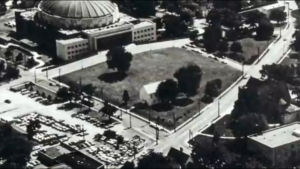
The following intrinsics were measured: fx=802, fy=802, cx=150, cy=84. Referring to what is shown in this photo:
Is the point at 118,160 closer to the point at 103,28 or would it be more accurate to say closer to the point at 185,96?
the point at 185,96

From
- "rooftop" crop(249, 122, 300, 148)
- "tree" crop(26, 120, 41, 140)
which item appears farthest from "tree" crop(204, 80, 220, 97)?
"tree" crop(26, 120, 41, 140)

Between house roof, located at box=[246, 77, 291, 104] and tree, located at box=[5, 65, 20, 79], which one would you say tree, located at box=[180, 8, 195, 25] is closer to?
house roof, located at box=[246, 77, 291, 104]

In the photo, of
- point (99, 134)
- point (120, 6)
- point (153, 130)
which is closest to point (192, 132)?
point (153, 130)

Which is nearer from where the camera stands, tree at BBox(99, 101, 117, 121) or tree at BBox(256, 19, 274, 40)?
tree at BBox(99, 101, 117, 121)

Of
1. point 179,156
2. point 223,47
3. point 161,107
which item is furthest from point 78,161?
point 223,47

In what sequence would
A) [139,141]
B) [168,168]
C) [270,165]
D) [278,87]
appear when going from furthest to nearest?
[278,87] < [139,141] < [270,165] < [168,168]

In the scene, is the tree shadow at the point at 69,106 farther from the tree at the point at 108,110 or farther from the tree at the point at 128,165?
the tree at the point at 128,165
